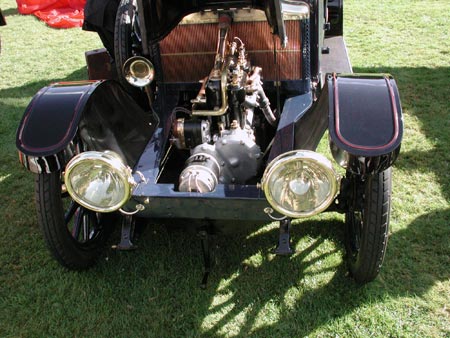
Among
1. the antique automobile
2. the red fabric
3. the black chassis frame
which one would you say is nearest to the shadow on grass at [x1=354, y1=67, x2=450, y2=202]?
the antique automobile

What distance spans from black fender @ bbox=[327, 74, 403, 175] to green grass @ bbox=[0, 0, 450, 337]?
0.90 metres

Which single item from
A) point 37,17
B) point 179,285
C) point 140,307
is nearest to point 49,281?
point 140,307

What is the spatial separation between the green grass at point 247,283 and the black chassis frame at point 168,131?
1.78 ft

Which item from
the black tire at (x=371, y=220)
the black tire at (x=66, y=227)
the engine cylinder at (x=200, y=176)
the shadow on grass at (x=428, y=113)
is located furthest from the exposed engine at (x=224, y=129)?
the shadow on grass at (x=428, y=113)

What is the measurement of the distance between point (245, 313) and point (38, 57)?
567 cm

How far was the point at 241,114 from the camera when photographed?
2627 millimetres

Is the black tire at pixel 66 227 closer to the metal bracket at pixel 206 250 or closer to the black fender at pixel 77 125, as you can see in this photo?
the black fender at pixel 77 125

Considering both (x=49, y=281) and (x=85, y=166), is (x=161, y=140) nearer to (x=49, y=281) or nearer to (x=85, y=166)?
(x=85, y=166)

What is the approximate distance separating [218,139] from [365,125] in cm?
84

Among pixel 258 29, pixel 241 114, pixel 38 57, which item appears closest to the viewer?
pixel 241 114

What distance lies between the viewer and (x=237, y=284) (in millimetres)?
2545

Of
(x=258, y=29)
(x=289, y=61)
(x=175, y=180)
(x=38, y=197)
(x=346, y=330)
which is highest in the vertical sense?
(x=258, y=29)

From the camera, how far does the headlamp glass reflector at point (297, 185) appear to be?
1800 mm

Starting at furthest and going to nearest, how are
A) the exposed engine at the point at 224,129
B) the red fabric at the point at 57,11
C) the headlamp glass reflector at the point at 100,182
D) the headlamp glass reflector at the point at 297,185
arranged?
the red fabric at the point at 57,11
the exposed engine at the point at 224,129
the headlamp glass reflector at the point at 100,182
the headlamp glass reflector at the point at 297,185
